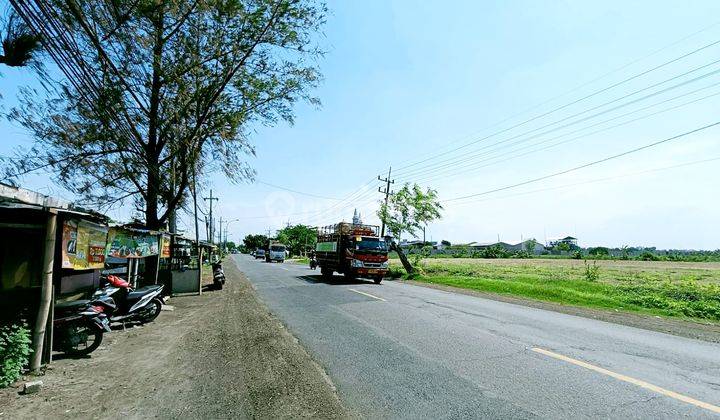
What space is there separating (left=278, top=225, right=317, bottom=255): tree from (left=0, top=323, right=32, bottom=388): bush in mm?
91585

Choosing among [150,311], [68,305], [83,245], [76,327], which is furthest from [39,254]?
[150,311]

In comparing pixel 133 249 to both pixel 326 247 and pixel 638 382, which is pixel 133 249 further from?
pixel 326 247

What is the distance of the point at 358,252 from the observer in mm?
23109

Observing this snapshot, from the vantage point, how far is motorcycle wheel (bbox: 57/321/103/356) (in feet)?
24.3

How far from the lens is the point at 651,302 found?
52.3 ft

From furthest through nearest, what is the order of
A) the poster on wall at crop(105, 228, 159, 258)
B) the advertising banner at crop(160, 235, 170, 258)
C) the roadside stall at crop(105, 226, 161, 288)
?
the advertising banner at crop(160, 235, 170, 258), the roadside stall at crop(105, 226, 161, 288), the poster on wall at crop(105, 228, 159, 258)

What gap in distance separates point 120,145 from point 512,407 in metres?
16.8

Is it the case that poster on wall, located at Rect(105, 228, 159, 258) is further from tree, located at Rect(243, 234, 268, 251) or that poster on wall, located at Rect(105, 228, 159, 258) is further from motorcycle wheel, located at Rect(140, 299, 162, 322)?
tree, located at Rect(243, 234, 268, 251)

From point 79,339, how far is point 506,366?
25.8ft

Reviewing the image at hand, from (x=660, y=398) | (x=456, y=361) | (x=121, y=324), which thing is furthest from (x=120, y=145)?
(x=660, y=398)

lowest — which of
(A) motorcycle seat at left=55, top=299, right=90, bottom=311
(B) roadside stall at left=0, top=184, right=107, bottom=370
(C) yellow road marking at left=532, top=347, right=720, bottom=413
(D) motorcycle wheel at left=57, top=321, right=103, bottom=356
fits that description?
(C) yellow road marking at left=532, top=347, right=720, bottom=413

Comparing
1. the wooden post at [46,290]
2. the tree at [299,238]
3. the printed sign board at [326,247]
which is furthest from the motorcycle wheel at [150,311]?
the tree at [299,238]

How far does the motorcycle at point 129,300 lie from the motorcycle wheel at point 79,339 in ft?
6.69

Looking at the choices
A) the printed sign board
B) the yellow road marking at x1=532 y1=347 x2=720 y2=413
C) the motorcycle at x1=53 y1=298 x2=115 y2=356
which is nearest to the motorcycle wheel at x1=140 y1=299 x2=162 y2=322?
the motorcycle at x1=53 y1=298 x2=115 y2=356
